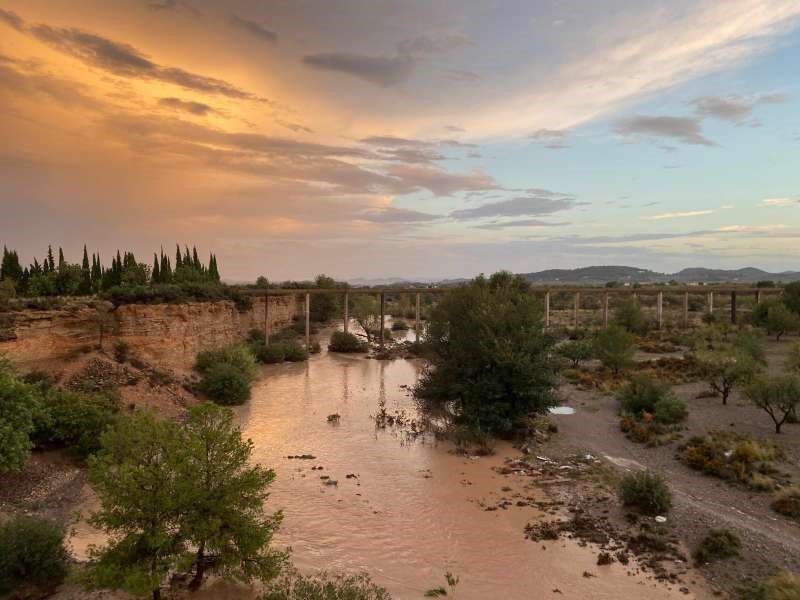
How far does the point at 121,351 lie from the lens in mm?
28797

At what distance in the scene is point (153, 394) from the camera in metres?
26.3

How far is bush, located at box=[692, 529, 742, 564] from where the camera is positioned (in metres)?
12.4

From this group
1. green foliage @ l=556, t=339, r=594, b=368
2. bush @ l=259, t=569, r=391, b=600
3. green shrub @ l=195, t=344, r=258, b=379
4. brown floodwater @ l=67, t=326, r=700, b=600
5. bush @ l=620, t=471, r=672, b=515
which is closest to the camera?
bush @ l=259, t=569, r=391, b=600

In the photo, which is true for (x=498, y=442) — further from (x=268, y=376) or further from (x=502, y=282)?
(x=268, y=376)

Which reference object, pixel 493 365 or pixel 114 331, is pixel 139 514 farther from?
pixel 114 331

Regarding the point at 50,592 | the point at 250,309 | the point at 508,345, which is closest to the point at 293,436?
the point at 508,345

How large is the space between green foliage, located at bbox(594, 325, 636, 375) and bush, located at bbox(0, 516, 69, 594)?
32.6 m

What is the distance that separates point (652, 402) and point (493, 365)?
898cm

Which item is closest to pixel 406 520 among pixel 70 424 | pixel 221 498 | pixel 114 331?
pixel 221 498

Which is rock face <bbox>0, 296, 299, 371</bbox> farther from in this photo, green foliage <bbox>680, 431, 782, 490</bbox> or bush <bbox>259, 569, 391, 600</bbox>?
green foliage <bbox>680, 431, 782, 490</bbox>

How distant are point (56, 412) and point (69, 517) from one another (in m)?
5.52

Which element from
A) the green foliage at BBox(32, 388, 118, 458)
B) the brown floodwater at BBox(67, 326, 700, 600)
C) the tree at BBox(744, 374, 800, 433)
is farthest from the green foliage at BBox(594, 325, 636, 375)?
the green foliage at BBox(32, 388, 118, 458)

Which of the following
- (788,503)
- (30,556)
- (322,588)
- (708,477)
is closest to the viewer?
(30,556)

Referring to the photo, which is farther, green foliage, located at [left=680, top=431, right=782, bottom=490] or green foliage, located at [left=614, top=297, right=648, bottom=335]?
green foliage, located at [left=614, top=297, right=648, bottom=335]
